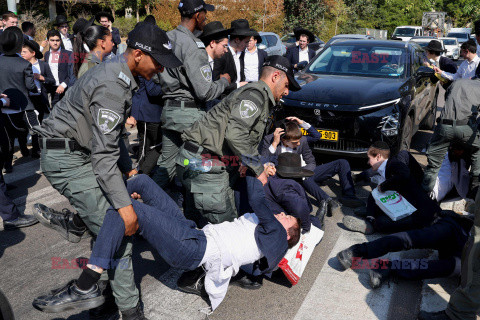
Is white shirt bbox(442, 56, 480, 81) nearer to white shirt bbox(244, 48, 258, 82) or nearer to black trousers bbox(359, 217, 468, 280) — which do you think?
white shirt bbox(244, 48, 258, 82)

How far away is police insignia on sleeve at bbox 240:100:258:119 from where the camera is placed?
3271 mm

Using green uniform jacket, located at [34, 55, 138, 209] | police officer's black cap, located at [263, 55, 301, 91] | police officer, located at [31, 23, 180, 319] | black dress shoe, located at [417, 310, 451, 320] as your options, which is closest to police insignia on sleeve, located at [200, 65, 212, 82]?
police officer's black cap, located at [263, 55, 301, 91]

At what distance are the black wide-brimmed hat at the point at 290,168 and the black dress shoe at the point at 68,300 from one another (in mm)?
2099

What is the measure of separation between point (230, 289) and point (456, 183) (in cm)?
303

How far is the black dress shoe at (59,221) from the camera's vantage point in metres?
3.56

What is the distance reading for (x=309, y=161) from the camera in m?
5.50

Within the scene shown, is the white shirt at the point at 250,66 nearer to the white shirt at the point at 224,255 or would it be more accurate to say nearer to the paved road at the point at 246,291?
the paved road at the point at 246,291

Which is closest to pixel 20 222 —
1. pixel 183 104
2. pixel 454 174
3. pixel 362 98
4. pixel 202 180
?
pixel 183 104

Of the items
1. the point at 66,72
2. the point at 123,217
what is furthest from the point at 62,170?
the point at 66,72

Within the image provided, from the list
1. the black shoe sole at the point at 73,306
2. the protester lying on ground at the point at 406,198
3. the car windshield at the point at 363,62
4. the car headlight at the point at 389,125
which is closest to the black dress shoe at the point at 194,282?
the black shoe sole at the point at 73,306

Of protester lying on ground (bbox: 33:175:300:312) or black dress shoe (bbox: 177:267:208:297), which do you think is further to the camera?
black dress shoe (bbox: 177:267:208:297)

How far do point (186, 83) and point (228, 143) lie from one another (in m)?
1.18

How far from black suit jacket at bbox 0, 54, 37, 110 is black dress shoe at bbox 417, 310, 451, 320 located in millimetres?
5635

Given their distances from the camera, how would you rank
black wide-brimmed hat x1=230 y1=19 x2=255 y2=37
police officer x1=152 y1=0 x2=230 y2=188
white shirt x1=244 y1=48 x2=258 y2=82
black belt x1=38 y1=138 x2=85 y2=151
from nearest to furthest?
black belt x1=38 y1=138 x2=85 y2=151
police officer x1=152 y1=0 x2=230 y2=188
black wide-brimmed hat x1=230 y1=19 x2=255 y2=37
white shirt x1=244 y1=48 x2=258 y2=82
